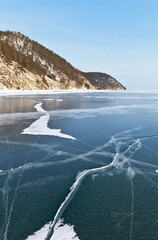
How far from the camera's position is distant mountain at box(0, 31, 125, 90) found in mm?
50975

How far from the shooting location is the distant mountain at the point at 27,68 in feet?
167

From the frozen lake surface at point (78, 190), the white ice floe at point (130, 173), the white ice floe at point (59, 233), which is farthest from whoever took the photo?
the white ice floe at point (130, 173)

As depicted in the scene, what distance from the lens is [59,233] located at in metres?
2.37

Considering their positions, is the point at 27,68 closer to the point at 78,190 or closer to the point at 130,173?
the point at 130,173

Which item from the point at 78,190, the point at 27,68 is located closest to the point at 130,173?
the point at 78,190

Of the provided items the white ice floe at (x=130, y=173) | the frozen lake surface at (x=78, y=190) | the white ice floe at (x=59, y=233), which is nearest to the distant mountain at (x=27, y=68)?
the frozen lake surface at (x=78, y=190)

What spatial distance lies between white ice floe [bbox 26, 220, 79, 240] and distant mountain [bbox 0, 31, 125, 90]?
154ft

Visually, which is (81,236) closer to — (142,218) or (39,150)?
(142,218)

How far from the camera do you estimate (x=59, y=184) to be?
3.55m

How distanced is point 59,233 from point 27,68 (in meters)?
73.0

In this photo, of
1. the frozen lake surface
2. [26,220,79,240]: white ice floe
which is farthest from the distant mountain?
[26,220,79,240]: white ice floe

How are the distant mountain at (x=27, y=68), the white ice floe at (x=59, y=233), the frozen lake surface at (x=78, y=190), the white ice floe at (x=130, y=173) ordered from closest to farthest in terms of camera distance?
1. the white ice floe at (x=59, y=233)
2. the frozen lake surface at (x=78, y=190)
3. the white ice floe at (x=130, y=173)
4. the distant mountain at (x=27, y=68)

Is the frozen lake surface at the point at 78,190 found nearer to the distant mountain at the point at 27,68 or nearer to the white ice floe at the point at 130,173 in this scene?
the white ice floe at the point at 130,173

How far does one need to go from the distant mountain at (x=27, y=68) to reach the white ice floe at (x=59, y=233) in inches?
1850
